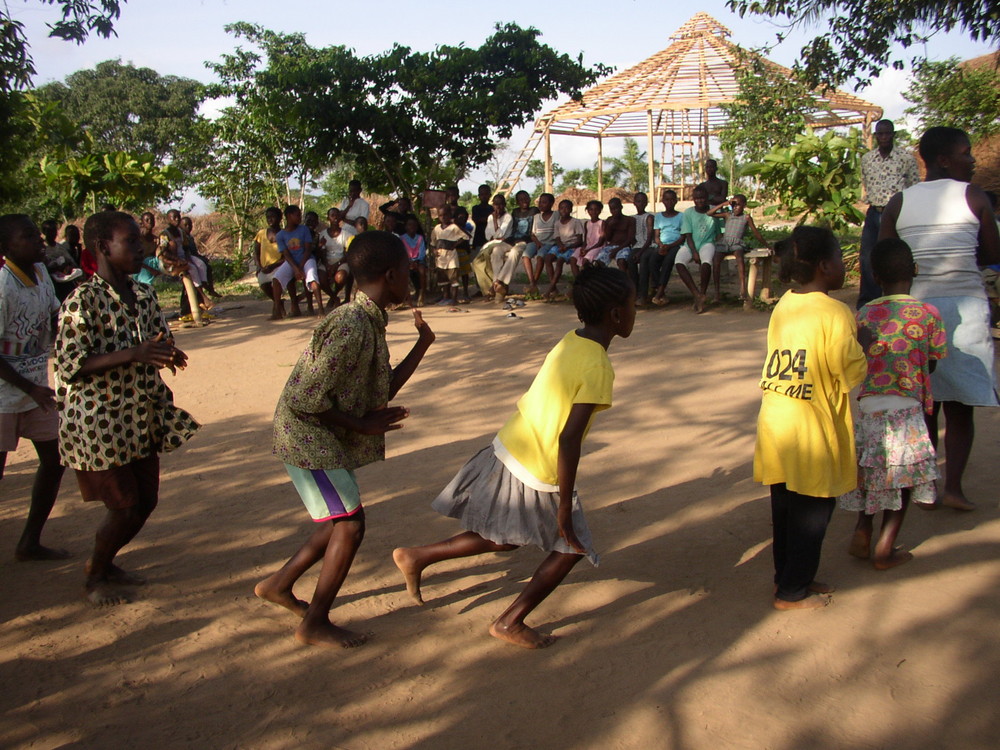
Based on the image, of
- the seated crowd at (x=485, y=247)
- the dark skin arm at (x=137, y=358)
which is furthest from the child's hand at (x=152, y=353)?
the seated crowd at (x=485, y=247)

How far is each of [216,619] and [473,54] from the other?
446 inches

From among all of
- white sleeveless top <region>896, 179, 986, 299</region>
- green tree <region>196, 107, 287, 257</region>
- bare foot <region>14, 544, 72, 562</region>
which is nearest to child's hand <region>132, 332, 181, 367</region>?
bare foot <region>14, 544, 72, 562</region>

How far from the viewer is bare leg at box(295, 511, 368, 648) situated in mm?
3250

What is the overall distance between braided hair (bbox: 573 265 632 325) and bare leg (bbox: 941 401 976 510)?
87.6 inches

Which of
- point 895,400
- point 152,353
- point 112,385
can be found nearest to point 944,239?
point 895,400

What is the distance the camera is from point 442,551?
131 inches

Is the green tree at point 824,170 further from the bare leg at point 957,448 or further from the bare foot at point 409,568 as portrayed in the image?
the bare foot at point 409,568

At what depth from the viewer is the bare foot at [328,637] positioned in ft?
10.8

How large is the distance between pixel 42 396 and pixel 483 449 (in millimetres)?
2071

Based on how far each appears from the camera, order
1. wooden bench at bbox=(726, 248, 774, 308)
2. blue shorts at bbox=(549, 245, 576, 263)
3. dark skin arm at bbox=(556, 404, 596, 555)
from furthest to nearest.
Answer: blue shorts at bbox=(549, 245, 576, 263), wooden bench at bbox=(726, 248, 774, 308), dark skin arm at bbox=(556, 404, 596, 555)

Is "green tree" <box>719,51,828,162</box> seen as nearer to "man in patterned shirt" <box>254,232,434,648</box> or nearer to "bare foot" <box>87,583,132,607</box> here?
"man in patterned shirt" <box>254,232,434,648</box>

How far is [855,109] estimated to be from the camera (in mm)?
20172

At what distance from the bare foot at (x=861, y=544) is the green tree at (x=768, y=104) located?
563 inches

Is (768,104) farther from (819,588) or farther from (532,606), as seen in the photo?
(532,606)
